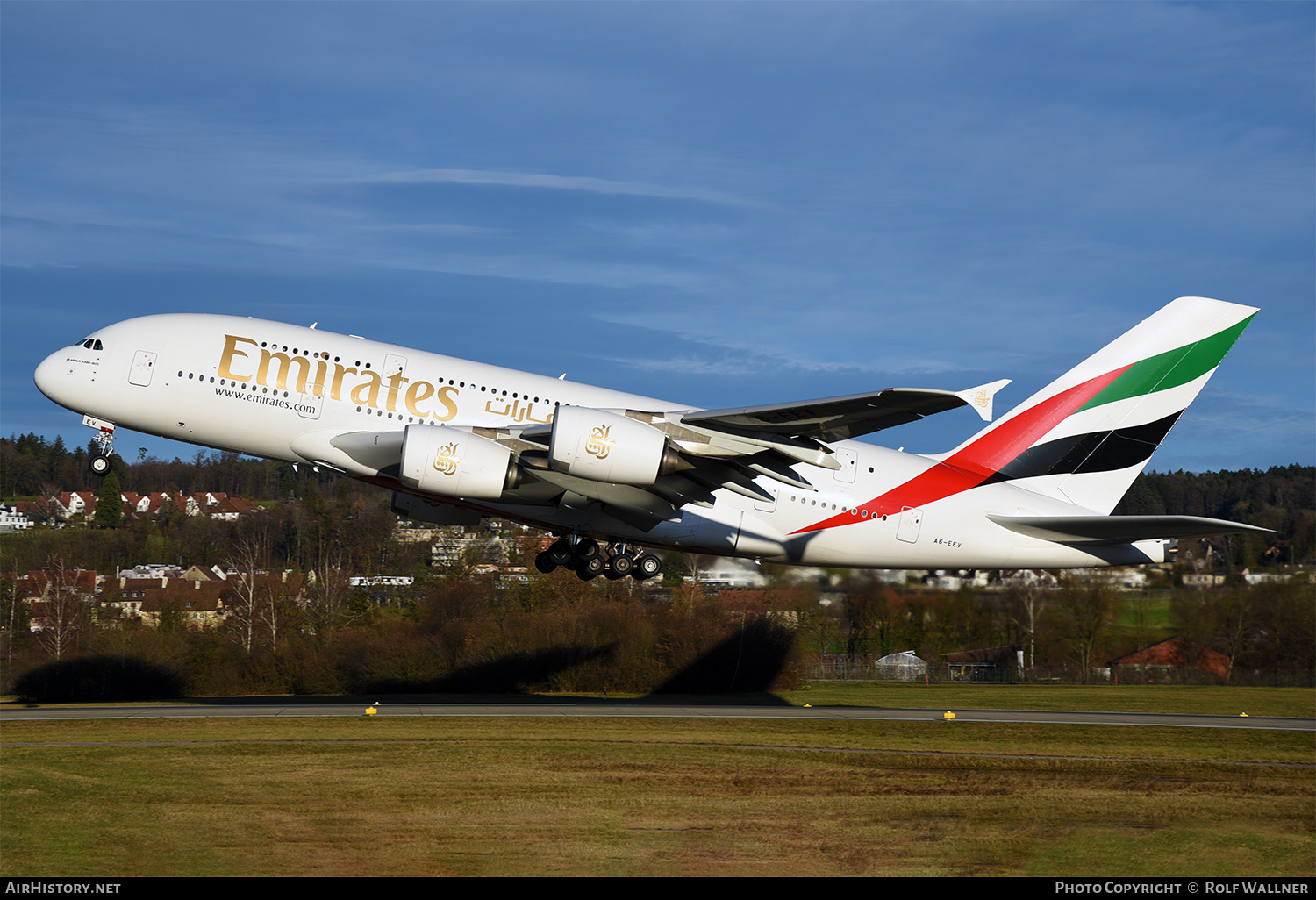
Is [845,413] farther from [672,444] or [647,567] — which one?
[647,567]

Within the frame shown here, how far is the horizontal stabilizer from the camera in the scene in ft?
86.8

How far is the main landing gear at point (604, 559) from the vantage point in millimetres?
30984

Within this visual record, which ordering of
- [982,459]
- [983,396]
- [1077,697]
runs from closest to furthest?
1. [983,396]
2. [982,459]
3. [1077,697]

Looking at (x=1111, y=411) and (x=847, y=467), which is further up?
(x=1111, y=411)

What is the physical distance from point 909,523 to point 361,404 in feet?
49.0

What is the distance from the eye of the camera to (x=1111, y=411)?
107 feet

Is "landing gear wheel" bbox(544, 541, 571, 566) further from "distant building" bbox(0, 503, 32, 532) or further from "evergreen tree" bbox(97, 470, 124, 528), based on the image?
"distant building" bbox(0, 503, 32, 532)

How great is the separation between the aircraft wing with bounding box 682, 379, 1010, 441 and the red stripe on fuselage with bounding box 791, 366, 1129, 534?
14.4 ft

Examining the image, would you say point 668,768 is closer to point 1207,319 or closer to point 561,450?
point 561,450

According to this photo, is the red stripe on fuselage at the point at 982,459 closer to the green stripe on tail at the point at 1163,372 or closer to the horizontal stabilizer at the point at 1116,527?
the green stripe on tail at the point at 1163,372

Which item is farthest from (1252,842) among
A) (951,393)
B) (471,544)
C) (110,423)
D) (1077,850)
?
(471,544)

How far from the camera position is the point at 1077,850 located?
21.1m

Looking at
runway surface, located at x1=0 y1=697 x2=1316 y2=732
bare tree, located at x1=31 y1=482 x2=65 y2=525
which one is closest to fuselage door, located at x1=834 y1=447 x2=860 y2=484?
runway surface, located at x1=0 y1=697 x2=1316 y2=732

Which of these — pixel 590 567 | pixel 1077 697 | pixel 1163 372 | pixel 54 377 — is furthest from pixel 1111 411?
pixel 54 377
